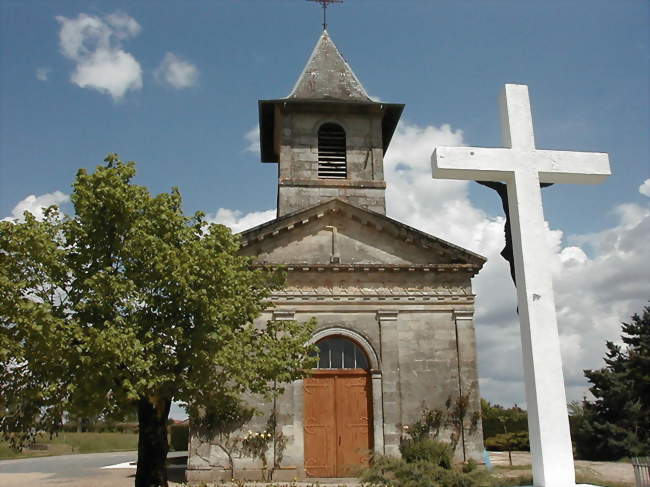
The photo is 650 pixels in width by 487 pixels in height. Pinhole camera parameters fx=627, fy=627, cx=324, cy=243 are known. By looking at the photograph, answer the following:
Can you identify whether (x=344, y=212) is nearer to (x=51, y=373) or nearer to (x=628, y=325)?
(x=51, y=373)

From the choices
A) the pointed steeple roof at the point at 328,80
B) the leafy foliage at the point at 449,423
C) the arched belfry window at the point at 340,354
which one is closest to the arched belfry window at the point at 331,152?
the pointed steeple roof at the point at 328,80

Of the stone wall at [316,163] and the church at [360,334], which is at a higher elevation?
the stone wall at [316,163]

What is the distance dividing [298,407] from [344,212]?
19.4ft

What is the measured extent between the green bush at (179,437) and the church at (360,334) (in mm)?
20860

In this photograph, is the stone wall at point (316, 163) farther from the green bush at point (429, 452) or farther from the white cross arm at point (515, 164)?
the white cross arm at point (515, 164)

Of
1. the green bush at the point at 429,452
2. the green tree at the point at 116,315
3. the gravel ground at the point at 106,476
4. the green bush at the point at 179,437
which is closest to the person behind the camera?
the green tree at the point at 116,315

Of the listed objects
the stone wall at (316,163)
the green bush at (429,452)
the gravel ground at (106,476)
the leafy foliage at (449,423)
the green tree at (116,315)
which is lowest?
the gravel ground at (106,476)

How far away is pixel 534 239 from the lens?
19.8 ft

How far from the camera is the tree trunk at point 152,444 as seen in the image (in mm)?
11406

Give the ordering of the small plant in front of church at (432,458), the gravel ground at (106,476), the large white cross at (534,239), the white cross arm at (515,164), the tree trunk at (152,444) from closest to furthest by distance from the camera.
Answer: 1. the large white cross at (534,239)
2. the white cross arm at (515,164)
3. the tree trunk at (152,444)
4. the small plant in front of church at (432,458)
5. the gravel ground at (106,476)

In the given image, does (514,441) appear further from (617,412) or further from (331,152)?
(331,152)

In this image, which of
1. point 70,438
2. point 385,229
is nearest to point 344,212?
point 385,229

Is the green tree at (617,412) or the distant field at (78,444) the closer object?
the green tree at (617,412)

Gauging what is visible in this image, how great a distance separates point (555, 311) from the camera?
583 cm
